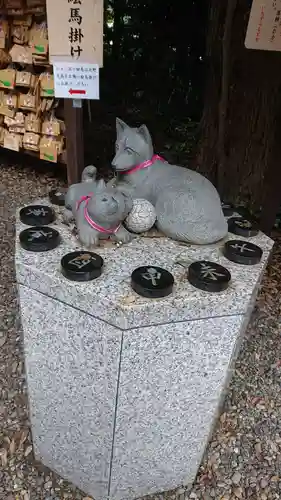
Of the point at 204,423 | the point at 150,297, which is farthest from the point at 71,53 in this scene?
the point at 204,423

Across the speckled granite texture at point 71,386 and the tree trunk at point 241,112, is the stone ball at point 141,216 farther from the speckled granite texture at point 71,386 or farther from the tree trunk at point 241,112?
the tree trunk at point 241,112

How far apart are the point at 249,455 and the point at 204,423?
534mm

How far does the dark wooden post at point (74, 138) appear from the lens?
3.63 meters

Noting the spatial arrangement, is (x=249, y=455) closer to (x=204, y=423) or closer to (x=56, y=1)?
(x=204, y=423)

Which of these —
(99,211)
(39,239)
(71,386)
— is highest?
(99,211)

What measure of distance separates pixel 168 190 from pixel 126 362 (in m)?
0.77

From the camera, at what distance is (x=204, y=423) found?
6.19 ft

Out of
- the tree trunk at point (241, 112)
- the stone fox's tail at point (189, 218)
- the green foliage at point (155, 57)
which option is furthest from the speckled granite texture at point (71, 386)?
the green foliage at point (155, 57)

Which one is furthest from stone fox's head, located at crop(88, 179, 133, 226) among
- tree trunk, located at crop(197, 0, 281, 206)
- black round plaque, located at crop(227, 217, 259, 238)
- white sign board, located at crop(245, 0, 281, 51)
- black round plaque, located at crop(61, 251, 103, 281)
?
tree trunk, located at crop(197, 0, 281, 206)

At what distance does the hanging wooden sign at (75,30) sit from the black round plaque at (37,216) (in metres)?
1.17

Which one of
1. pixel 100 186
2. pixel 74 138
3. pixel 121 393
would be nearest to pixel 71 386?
pixel 121 393

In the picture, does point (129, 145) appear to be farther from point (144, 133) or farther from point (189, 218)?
point (189, 218)

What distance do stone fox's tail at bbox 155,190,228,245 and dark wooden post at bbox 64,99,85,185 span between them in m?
2.09

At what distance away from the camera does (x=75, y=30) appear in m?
2.57
